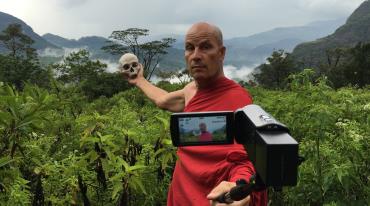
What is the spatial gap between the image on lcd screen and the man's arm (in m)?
1.29

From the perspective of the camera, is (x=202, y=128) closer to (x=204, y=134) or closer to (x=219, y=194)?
(x=204, y=134)

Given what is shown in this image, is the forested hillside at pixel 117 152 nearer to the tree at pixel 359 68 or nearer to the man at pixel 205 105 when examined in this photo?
the man at pixel 205 105

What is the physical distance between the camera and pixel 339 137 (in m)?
3.25

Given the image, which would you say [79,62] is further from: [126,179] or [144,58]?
[126,179]

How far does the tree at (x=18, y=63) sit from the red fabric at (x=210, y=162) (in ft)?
142

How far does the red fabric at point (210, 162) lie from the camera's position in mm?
1765

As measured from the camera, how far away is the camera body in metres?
0.95

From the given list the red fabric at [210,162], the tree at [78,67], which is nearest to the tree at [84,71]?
the tree at [78,67]

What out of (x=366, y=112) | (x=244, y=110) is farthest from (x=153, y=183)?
(x=366, y=112)

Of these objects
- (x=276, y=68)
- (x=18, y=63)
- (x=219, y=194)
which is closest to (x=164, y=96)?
(x=219, y=194)

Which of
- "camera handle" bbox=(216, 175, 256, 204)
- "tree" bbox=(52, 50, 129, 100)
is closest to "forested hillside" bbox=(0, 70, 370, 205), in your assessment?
"camera handle" bbox=(216, 175, 256, 204)

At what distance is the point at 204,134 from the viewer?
4.73 ft

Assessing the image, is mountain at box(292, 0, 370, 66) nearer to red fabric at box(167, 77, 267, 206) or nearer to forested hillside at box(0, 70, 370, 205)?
forested hillside at box(0, 70, 370, 205)

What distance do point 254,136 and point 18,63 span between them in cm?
5520
